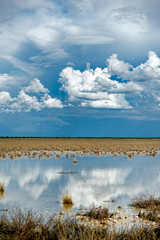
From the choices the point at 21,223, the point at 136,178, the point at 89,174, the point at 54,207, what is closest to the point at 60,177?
the point at 89,174

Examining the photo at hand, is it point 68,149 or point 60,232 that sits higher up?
point 68,149

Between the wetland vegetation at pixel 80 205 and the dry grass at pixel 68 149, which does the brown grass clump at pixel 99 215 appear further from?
the dry grass at pixel 68 149

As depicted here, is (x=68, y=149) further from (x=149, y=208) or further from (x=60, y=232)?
→ (x=60, y=232)

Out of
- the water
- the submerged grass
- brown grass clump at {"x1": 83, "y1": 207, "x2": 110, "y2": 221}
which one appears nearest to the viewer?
the submerged grass

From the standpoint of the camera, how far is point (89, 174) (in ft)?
60.9

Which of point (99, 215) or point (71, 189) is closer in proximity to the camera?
point (99, 215)

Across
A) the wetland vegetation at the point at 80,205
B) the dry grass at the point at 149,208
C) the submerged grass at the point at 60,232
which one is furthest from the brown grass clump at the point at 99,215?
the submerged grass at the point at 60,232

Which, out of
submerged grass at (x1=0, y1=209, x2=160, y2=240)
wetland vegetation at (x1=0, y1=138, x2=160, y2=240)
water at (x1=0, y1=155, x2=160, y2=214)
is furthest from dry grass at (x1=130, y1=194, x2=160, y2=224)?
submerged grass at (x1=0, y1=209, x2=160, y2=240)

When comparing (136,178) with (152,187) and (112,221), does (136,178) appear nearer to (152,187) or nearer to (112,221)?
(152,187)

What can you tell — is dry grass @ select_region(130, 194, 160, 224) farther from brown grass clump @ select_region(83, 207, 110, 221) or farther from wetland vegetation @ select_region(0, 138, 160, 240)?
brown grass clump @ select_region(83, 207, 110, 221)

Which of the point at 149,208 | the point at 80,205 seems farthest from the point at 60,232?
the point at 149,208

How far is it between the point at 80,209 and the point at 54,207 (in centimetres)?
105

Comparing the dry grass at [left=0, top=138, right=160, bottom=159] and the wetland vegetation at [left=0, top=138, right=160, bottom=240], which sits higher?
the dry grass at [left=0, top=138, right=160, bottom=159]

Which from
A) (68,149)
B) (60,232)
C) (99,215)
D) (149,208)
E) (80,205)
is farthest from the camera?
(68,149)
